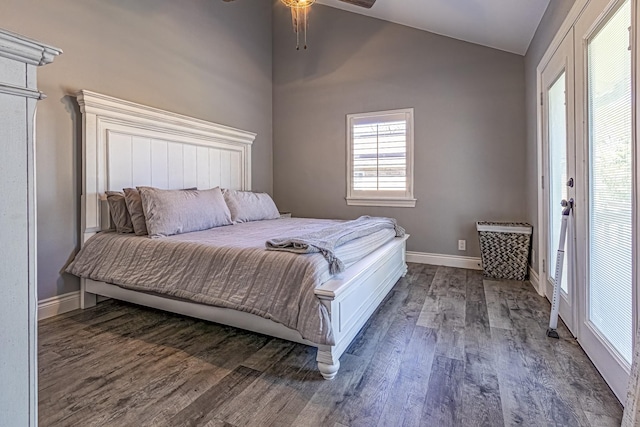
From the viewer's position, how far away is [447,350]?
1.97 meters

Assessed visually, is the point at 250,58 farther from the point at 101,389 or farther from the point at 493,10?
the point at 101,389

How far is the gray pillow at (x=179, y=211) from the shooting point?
8.19 feet

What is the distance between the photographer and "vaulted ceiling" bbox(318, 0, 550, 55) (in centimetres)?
290

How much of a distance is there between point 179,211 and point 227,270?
0.96m

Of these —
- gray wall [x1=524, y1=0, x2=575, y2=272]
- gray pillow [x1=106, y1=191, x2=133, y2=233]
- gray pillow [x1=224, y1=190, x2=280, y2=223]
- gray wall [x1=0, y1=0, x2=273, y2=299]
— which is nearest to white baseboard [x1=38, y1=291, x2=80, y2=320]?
gray wall [x1=0, y1=0, x2=273, y2=299]

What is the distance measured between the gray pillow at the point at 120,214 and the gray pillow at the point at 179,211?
0.68 feet

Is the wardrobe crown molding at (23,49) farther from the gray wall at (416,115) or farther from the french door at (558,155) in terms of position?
the gray wall at (416,115)

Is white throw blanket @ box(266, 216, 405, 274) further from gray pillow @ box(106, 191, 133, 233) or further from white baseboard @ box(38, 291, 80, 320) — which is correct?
white baseboard @ box(38, 291, 80, 320)

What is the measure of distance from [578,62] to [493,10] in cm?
140

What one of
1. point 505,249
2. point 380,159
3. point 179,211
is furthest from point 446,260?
point 179,211

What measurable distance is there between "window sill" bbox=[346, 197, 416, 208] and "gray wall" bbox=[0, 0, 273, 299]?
69.8 inches

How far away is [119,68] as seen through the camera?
2938 millimetres

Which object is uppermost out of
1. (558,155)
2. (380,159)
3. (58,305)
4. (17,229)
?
(380,159)

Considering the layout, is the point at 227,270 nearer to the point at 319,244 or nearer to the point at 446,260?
the point at 319,244
